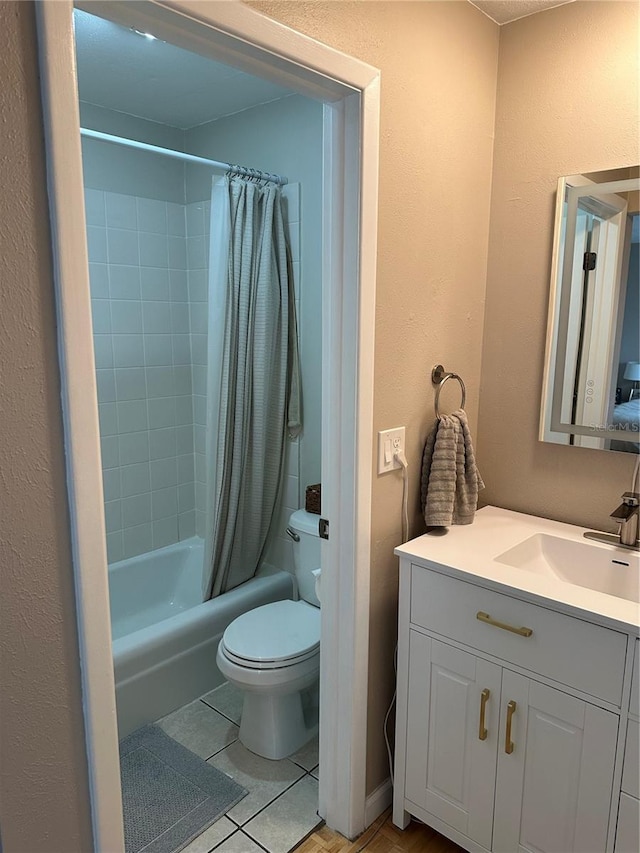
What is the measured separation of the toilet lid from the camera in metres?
2.04

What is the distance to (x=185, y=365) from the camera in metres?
2.99

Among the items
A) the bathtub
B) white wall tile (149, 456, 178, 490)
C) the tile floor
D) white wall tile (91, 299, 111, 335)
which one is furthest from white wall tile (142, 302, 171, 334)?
the tile floor

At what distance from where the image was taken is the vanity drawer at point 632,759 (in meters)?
1.28

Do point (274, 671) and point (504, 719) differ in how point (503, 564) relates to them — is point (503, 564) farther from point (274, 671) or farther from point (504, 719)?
point (274, 671)

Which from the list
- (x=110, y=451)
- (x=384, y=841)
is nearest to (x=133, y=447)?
(x=110, y=451)

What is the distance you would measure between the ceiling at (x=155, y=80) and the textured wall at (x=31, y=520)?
4.21 ft

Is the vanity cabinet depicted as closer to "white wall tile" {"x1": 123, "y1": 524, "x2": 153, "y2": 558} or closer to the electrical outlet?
the electrical outlet

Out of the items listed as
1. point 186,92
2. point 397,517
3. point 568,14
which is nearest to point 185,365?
point 186,92

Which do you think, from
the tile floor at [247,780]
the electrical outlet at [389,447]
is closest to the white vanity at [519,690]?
the electrical outlet at [389,447]

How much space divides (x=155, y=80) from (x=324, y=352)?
4.86 feet

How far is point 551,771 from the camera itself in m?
1.42

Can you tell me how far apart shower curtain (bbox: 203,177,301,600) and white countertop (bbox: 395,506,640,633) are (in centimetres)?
99

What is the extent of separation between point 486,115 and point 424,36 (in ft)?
1.21

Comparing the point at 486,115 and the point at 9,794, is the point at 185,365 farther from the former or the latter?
the point at 9,794
